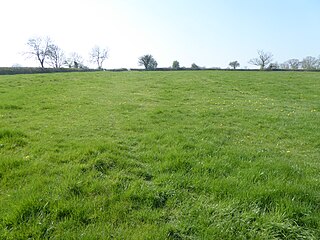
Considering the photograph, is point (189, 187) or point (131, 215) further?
point (189, 187)

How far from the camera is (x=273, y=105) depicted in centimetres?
1374

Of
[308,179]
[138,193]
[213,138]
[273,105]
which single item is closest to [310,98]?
[273,105]

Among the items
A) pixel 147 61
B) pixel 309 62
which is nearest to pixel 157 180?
pixel 147 61

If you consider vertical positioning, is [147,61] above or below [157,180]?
above

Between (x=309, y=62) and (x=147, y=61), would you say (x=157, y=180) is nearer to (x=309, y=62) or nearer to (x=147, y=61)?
(x=147, y=61)

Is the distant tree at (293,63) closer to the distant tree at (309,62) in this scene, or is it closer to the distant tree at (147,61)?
the distant tree at (309,62)

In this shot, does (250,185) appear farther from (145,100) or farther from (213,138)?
(145,100)

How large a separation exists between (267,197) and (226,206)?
759 millimetres

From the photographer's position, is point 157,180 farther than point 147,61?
No

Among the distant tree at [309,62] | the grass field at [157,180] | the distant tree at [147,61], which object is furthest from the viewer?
the distant tree at [147,61]

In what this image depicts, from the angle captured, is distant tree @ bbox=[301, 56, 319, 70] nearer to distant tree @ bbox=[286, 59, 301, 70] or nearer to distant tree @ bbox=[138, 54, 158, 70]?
distant tree @ bbox=[286, 59, 301, 70]

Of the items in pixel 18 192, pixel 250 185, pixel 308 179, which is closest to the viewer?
pixel 18 192

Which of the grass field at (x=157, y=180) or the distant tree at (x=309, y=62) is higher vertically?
the distant tree at (x=309, y=62)

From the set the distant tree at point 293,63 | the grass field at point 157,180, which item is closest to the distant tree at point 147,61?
the distant tree at point 293,63
